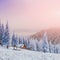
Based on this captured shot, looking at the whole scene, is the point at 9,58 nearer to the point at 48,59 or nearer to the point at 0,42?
the point at 48,59

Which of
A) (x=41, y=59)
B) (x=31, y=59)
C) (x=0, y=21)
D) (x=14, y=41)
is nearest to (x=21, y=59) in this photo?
(x=31, y=59)

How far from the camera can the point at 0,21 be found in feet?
327

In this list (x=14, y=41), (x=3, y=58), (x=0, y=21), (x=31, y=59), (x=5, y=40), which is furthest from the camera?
(x=14, y=41)

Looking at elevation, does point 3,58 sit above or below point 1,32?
below

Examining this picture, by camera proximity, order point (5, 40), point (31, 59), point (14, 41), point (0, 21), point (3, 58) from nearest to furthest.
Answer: point (3, 58), point (31, 59), point (5, 40), point (0, 21), point (14, 41)

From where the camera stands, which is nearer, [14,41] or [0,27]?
[0,27]

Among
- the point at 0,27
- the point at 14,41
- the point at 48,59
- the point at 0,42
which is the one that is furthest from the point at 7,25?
the point at 48,59

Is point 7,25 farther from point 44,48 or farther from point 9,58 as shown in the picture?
point 9,58

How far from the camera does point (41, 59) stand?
29844mm

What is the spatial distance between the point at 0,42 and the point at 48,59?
66188 millimetres

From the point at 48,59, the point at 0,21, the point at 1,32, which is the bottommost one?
the point at 48,59

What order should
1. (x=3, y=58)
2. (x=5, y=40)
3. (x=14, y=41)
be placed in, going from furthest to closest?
(x=14, y=41)
(x=5, y=40)
(x=3, y=58)

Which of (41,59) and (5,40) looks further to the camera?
(5,40)

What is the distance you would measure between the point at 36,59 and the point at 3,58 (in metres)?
5.99
